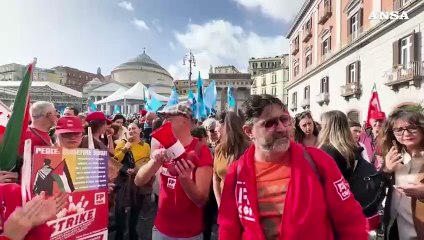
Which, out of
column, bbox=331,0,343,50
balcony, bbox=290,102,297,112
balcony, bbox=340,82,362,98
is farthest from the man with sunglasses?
balcony, bbox=290,102,297,112

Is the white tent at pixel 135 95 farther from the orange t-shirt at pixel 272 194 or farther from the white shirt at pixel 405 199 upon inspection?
the orange t-shirt at pixel 272 194

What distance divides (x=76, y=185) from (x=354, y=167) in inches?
93.6

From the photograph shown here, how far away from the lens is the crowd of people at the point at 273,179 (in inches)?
70.8

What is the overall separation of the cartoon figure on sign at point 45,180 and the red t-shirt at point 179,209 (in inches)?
40.7

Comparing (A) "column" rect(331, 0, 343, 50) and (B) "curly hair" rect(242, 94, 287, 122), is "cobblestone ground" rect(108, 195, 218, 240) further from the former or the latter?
(A) "column" rect(331, 0, 343, 50)

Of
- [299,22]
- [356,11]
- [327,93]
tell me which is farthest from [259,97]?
[299,22]

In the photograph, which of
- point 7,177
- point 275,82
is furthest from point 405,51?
point 275,82

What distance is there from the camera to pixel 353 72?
71.6ft

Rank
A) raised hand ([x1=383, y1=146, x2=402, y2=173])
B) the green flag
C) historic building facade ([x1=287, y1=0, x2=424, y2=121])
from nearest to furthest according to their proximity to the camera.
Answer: the green flag, raised hand ([x1=383, y1=146, x2=402, y2=173]), historic building facade ([x1=287, y1=0, x2=424, y2=121])

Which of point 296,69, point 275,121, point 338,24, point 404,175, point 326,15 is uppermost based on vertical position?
Answer: point 326,15

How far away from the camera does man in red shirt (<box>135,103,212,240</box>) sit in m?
2.62

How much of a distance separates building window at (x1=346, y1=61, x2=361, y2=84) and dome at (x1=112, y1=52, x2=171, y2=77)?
67.5m

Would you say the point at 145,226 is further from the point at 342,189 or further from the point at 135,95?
the point at 135,95

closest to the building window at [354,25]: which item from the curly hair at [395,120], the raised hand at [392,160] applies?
the curly hair at [395,120]
